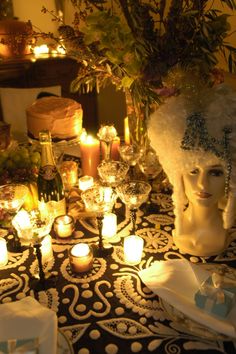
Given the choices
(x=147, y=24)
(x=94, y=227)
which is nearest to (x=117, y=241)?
(x=94, y=227)

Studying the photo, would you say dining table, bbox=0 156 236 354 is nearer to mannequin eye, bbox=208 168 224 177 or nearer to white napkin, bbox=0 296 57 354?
white napkin, bbox=0 296 57 354

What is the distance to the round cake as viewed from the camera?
142 centimetres

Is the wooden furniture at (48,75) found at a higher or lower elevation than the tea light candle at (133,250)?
higher

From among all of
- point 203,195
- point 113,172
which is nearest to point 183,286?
point 203,195

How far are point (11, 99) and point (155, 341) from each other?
1.81 metres

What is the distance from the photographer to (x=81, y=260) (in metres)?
0.93

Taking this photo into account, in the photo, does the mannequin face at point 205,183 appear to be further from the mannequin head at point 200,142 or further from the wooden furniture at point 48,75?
the wooden furniture at point 48,75

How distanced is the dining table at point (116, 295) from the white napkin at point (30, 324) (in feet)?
0.15

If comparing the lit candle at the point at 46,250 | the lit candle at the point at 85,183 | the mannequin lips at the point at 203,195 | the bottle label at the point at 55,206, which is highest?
the mannequin lips at the point at 203,195

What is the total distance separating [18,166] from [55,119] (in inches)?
13.1

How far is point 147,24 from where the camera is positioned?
97 cm

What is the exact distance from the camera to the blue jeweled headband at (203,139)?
2.82 feet

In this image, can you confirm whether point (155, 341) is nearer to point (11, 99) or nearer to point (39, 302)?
point (39, 302)

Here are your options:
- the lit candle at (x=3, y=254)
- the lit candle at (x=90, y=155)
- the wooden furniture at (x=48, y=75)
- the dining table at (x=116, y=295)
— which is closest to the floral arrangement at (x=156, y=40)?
the lit candle at (x=90, y=155)
